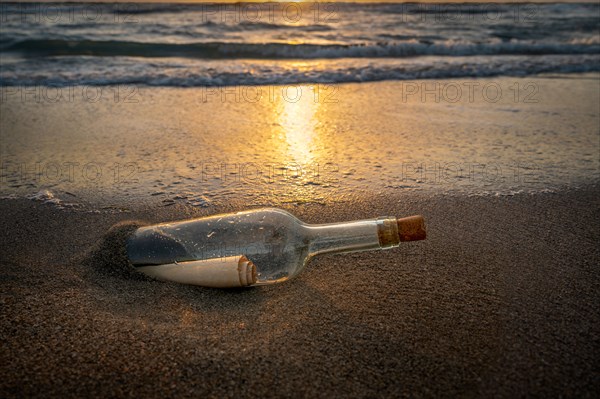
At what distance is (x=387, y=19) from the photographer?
10641mm

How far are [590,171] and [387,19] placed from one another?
8734 mm

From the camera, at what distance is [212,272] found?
1.45 metres

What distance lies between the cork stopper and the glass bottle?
0.34 feet

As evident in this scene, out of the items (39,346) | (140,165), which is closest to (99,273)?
(39,346)

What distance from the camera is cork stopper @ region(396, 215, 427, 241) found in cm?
141

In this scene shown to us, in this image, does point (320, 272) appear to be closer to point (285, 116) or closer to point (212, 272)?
point (212, 272)

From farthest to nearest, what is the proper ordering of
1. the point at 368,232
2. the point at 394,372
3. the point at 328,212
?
1. the point at 328,212
2. the point at 368,232
3. the point at 394,372

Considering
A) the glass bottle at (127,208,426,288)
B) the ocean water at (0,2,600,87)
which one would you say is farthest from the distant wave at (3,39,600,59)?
the glass bottle at (127,208,426,288)

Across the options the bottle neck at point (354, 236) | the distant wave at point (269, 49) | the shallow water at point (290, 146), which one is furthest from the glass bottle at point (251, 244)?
the distant wave at point (269, 49)

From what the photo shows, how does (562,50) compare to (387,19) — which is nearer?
(562,50)

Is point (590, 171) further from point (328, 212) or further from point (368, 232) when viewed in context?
point (368, 232)

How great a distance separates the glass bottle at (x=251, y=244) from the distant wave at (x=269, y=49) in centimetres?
551

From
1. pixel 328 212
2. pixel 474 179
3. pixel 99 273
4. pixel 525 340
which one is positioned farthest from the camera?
pixel 474 179

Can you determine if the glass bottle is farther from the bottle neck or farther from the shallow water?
the shallow water
